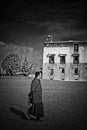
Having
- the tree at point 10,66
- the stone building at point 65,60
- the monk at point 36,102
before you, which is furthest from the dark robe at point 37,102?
the tree at point 10,66

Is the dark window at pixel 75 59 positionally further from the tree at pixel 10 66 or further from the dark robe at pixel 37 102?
the dark robe at pixel 37 102

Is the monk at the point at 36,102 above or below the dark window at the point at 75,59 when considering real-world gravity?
below

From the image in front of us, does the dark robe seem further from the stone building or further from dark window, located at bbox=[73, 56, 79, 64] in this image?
dark window, located at bbox=[73, 56, 79, 64]

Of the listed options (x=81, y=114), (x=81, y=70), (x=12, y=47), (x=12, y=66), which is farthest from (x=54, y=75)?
(x=12, y=47)

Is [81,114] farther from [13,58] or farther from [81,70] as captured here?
[13,58]

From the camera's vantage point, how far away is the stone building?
36062 millimetres

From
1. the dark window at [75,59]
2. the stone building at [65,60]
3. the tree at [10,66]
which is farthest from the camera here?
the tree at [10,66]

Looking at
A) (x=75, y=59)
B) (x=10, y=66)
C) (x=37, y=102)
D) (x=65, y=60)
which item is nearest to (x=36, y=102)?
(x=37, y=102)

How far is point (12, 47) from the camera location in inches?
3049

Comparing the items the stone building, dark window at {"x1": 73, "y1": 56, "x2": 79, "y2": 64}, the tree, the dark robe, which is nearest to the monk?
the dark robe

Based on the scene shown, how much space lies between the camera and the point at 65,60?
37094 mm

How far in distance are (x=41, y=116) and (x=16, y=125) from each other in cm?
102

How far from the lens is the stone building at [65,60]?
118 ft

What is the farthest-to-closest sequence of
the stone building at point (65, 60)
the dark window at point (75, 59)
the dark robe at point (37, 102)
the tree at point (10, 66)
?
1. the tree at point (10, 66)
2. the dark window at point (75, 59)
3. the stone building at point (65, 60)
4. the dark robe at point (37, 102)
